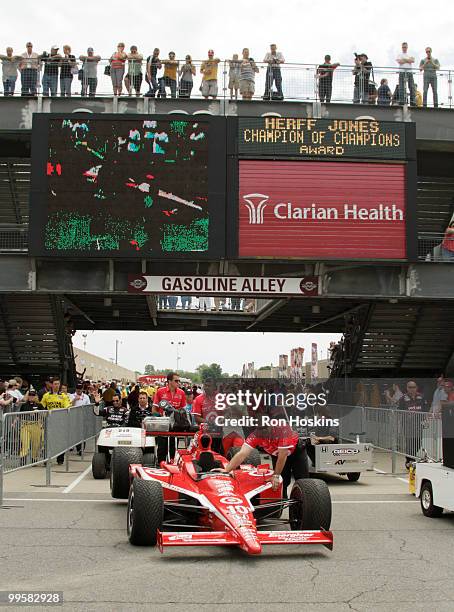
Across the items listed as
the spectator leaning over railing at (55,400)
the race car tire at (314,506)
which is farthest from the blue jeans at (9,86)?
the race car tire at (314,506)

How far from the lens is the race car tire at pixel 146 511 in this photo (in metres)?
7.79

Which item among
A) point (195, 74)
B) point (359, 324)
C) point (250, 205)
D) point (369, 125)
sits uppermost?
point (195, 74)

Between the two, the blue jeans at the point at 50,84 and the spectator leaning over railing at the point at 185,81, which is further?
the spectator leaning over railing at the point at 185,81

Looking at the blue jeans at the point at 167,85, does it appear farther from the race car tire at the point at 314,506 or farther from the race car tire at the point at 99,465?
the race car tire at the point at 314,506

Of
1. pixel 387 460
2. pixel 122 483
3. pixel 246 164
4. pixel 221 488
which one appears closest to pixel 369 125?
pixel 246 164

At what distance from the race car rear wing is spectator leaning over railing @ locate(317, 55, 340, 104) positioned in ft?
52.5

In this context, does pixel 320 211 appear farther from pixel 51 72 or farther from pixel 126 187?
pixel 51 72

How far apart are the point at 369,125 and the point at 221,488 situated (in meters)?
14.0

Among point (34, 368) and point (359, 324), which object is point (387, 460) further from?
point (34, 368)

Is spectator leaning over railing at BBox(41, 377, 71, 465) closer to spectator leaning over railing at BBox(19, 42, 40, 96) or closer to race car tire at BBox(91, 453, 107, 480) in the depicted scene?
race car tire at BBox(91, 453, 107, 480)

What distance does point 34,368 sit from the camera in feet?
90.8

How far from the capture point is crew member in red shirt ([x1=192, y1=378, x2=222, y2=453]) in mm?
12414

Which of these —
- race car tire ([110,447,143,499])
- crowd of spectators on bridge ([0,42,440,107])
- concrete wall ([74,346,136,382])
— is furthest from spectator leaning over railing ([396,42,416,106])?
concrete wall ([74,346,136,382])

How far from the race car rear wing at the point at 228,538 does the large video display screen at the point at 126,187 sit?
12247 millimetres
